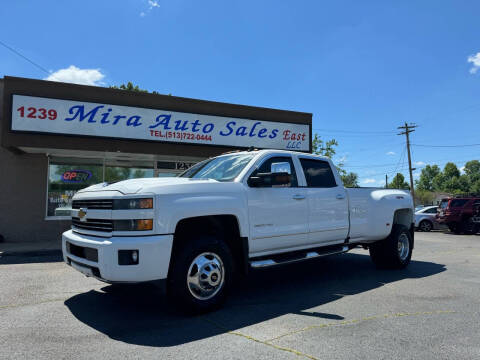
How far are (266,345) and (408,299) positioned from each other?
2.49 metres

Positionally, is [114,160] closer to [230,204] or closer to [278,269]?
[278,269]

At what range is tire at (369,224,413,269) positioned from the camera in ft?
21.9

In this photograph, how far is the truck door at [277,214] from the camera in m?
4.60

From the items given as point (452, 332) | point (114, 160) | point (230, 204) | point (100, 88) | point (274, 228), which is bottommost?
point (452, 332)

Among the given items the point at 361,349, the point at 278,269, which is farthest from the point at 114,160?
the point at 361,349

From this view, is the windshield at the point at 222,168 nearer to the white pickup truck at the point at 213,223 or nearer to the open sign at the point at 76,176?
the white pickup truck at the point at 213,223

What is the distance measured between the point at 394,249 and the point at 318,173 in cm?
233

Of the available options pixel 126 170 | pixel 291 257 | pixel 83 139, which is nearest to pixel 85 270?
pixel 291 257

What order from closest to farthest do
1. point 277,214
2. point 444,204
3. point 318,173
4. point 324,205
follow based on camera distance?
point 277,214
point 324,205
point 318,173
point 444,204

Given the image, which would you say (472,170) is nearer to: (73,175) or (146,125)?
(146,125)

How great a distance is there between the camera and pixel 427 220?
757 inches

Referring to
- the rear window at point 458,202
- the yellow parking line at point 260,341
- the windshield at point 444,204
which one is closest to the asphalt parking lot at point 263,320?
the yellow parking line at point 260,341

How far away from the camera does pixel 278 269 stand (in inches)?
274

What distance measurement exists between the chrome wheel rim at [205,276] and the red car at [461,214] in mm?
16723
